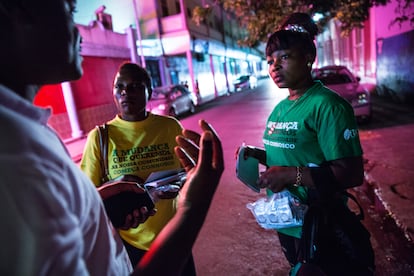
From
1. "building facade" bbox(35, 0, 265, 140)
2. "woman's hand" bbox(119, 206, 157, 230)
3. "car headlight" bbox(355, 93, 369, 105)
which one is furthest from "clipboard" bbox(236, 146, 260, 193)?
"building facade" bbox(35, 0, 265, 140)

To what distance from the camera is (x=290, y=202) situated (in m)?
1.68

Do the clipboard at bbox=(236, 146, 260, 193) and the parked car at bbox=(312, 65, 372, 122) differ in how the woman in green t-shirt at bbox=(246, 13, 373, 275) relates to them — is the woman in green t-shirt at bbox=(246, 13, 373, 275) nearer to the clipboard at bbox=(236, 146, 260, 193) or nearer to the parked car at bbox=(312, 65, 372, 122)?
the clipboard at bbox=(236, 146, 260, 193)

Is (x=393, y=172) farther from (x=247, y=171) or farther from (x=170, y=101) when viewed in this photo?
(x=170, y=101)

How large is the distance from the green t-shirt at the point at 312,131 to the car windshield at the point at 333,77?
22.8 feet

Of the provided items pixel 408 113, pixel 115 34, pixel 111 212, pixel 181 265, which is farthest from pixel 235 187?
pixel 115 34

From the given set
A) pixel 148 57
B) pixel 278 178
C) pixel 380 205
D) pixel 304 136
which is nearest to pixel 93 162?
pixel 278 178

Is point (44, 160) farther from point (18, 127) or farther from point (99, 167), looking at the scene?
point (99, 167)

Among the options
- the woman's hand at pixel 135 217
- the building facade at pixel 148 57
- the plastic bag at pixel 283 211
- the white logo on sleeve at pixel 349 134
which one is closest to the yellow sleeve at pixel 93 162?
the woman's hand at pixel 135 217

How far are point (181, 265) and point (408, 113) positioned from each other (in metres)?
9.77

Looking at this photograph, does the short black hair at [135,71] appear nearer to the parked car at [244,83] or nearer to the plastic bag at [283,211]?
the plastic bag at [283,211]

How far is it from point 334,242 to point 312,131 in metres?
0.55

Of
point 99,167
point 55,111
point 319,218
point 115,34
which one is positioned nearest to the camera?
point 319,218

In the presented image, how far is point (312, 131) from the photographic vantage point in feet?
5.26

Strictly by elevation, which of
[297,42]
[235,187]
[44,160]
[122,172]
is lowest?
[235,187]
